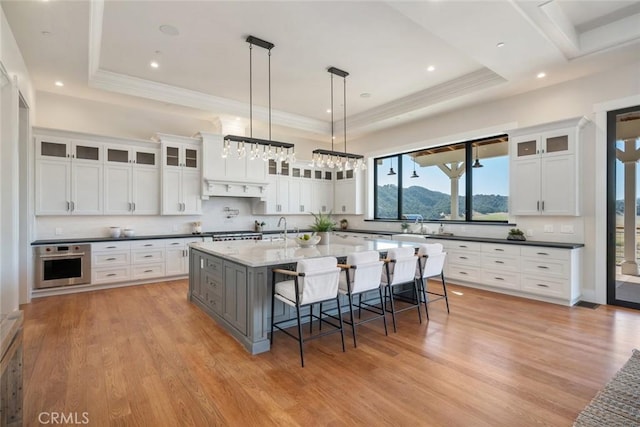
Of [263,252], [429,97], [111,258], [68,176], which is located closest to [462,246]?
[429,97]

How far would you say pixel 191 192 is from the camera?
616cm

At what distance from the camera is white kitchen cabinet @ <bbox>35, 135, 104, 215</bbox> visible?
191 inches

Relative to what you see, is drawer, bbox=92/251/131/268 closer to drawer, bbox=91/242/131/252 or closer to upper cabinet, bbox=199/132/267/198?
drawer, bbox=91/242/131/252

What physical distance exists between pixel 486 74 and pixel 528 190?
1882 mm

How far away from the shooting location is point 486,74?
184 inches

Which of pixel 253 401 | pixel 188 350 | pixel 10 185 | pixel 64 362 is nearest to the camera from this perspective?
pixel 253 401

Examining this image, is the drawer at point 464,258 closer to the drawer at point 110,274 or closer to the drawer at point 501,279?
the drawer at point 501,279

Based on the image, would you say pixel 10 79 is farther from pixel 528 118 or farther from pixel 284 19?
pixel 528 118

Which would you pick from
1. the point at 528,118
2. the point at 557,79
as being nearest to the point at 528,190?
the point at 528,118

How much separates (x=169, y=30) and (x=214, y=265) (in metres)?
2.83

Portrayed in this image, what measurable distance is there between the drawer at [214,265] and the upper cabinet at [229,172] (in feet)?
8.81

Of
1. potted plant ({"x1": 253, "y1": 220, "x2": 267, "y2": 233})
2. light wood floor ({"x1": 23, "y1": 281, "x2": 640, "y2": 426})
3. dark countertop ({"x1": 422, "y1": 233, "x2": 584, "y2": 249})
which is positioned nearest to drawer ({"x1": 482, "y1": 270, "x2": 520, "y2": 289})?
dark countertop ({"x1": 422, "y1": 233, "x2": 584, "y2": 249})

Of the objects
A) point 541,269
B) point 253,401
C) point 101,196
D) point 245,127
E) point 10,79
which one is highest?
point 245,127

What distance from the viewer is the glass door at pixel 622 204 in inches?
163
